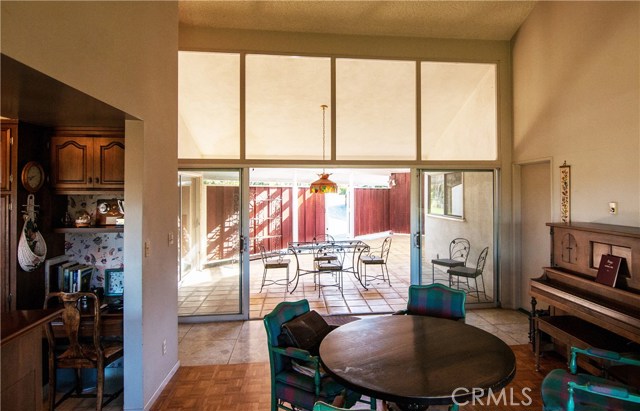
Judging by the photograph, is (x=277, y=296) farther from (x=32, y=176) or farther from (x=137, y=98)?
(x=137, y=98)

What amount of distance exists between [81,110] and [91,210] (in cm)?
112

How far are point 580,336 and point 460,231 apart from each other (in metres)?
2.38

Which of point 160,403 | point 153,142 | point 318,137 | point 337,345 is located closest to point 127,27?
point 153,142

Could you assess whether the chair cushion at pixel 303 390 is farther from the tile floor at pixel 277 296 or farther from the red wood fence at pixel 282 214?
the red wood fence at pixel 282 214

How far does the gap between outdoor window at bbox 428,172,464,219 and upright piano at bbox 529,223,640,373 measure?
64.1 inches

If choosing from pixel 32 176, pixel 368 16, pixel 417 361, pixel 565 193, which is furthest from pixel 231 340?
pixel 368 16

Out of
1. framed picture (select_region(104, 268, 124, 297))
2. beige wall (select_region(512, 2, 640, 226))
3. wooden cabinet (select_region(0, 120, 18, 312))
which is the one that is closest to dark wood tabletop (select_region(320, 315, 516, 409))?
framed picture (select_region(104, 268, 124, 297))

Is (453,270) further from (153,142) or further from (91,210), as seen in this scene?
(91,210)

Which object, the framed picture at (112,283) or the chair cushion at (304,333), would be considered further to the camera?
the framed picture at (112,283)

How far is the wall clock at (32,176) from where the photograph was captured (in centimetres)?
241

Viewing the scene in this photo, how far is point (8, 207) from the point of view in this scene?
7.74ft

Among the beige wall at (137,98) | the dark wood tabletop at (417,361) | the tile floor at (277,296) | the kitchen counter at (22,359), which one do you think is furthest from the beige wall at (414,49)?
the kitchen counter at (22,359)

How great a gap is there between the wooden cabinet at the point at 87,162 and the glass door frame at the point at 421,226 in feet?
11.5

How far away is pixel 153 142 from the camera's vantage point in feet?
8.28
